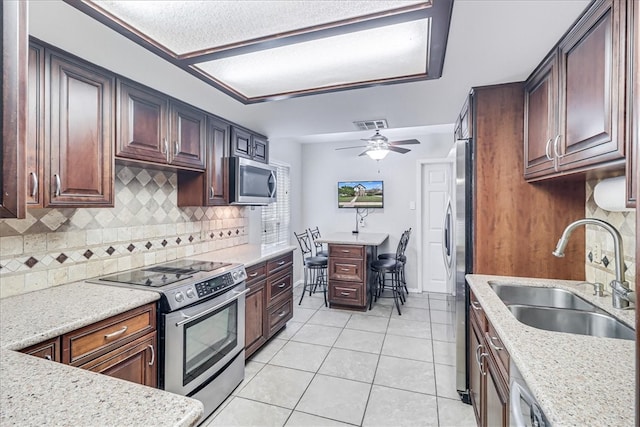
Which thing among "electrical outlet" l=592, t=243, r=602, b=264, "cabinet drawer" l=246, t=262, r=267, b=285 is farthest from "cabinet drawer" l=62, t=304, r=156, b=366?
"electrical outlet" l=592, t=243, r=602, b=264

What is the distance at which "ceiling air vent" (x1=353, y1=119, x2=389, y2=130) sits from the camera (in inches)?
116

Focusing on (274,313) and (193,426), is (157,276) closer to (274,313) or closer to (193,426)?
(274,313)

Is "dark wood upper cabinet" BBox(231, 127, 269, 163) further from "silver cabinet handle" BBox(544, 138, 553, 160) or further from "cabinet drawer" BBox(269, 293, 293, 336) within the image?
"silver cabinet handle" BBox(544, 138, 553, 160)

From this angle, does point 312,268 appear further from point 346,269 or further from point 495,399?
point 495,399

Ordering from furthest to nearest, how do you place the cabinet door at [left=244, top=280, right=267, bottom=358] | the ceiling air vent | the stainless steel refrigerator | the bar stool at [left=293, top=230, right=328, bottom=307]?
1. the bar stool at [left=293, top=230, right=328, bottom=307]
2. the ceiling air vent
3. the cabinet door at [left=244, top=280, right=267, bottom=358]
4. the stainless steel refrigerator

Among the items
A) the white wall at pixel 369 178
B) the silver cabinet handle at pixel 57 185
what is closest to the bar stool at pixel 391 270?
the white wall at pixel 369 178

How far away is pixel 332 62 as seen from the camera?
6.00 feet

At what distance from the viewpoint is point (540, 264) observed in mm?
1995

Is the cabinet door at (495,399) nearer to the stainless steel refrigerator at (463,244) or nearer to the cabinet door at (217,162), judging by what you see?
the stainless steel refrigerator at (463,244)

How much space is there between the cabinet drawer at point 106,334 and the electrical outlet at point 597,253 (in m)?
2.56

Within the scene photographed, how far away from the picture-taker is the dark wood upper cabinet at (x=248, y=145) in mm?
3117

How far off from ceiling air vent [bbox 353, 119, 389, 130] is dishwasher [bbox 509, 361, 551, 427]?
2.34 m

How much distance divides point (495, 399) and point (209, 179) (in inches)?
98.9

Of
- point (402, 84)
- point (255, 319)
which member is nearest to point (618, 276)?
point (402, 84)
